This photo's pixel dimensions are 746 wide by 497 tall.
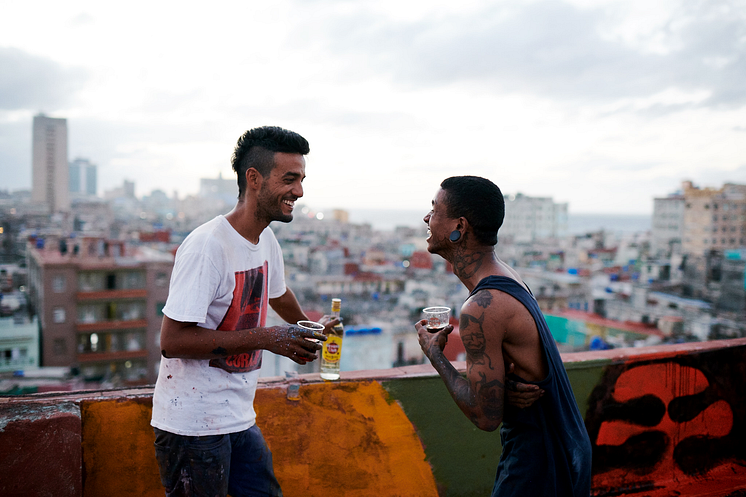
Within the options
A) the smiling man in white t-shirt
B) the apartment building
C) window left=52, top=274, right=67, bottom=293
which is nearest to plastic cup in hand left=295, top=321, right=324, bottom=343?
the smiling man in white t-shirt

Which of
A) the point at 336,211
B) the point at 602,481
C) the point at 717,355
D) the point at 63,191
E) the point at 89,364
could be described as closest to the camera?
the point at 602,481

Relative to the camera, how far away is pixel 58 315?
33406mm

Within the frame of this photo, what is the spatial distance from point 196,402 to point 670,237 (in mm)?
90215

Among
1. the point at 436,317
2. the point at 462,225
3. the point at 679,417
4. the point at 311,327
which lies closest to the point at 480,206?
the point at 462,225

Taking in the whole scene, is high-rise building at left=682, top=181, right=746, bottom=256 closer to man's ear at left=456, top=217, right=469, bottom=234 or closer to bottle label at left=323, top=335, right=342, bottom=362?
bottle label at left=323, top=335, right=342, bottom=362

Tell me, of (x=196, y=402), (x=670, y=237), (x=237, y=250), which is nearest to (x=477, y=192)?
(x=237, y=250)

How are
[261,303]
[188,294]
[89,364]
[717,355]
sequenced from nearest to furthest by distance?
[188,294] → [261,303] → [717,355] → [89,364]

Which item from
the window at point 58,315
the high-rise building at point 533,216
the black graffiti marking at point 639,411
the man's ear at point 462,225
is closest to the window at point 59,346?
the window at point 58,315

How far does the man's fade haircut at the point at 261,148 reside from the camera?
2170mm

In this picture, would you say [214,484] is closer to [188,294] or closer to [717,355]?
[188,294]

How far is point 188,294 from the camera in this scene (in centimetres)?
185

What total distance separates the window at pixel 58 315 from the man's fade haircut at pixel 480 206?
124 feet

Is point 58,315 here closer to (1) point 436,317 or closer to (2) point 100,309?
(2) point 100,309

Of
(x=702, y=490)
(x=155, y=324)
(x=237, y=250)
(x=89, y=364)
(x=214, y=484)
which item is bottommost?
(x=89, y=364)
